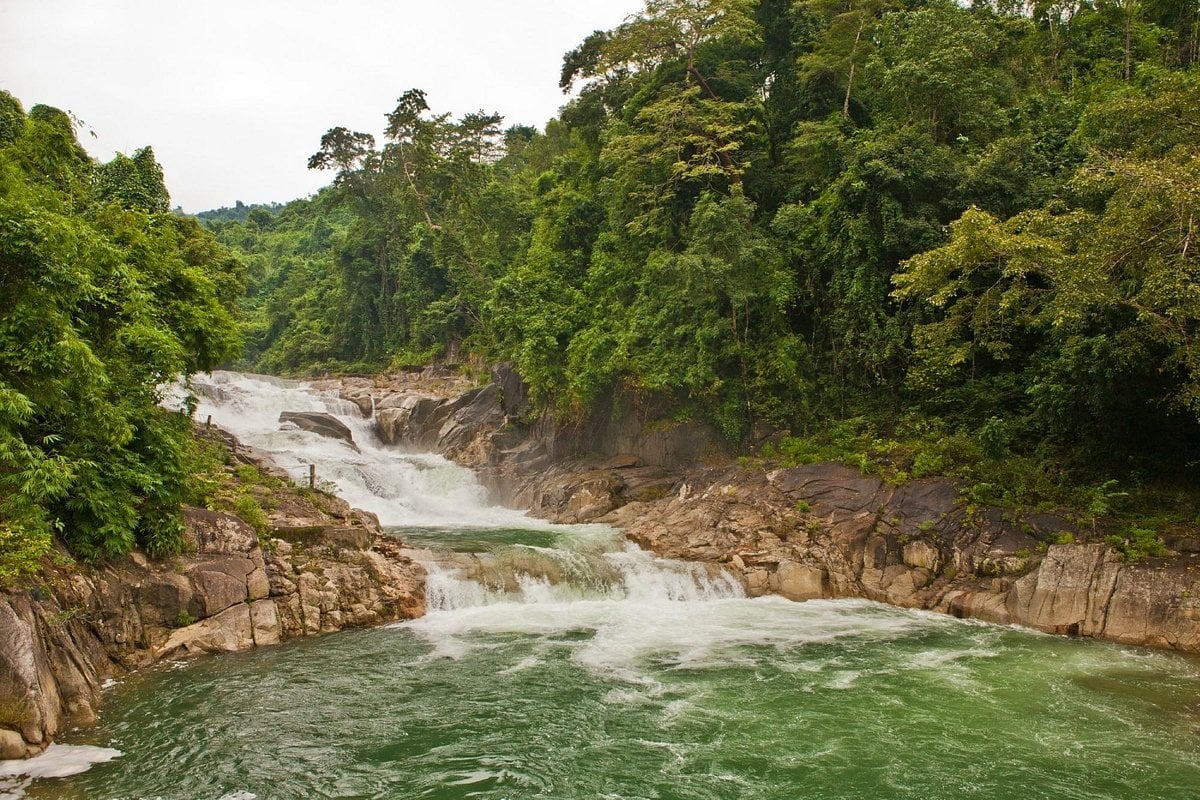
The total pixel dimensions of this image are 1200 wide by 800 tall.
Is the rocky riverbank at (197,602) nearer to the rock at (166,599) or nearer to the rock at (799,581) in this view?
the rock at (166,599)

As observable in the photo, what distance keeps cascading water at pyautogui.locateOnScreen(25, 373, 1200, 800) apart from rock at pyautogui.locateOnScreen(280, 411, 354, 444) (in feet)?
52.1

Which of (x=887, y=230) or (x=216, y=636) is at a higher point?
(x=887, y=230)

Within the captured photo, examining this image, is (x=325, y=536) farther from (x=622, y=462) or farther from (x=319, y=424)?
(x=319, y=424)

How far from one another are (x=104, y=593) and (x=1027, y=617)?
16.8m

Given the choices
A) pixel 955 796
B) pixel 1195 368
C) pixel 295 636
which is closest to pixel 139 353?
pixel 295 636

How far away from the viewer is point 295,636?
46.1 feet

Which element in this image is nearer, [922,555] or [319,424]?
[922,555]

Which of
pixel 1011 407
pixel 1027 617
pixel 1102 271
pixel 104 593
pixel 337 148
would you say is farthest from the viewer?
pixel 337 148

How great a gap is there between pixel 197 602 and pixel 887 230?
60.5 feet

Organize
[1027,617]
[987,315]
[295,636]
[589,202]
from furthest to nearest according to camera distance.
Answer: [589,202] → [987,315] → [1027,617] → [295,636]

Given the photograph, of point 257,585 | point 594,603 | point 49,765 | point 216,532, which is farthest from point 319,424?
point 49,765

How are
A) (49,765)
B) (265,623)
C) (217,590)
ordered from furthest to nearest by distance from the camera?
(265,623), (217,590), (49,765)

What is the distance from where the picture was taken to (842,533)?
18453mm

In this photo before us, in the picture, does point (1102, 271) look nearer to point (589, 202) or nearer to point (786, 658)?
point (786, 658)
